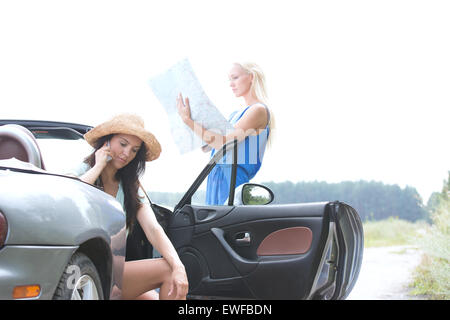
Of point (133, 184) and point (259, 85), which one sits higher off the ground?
point (259, 85)

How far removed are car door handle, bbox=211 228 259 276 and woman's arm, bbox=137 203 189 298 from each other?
49cm

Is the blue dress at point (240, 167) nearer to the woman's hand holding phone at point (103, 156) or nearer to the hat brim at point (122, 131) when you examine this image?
the hat brim at point (122, 131)

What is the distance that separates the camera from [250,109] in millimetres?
3656

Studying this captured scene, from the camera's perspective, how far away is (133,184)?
130 inches

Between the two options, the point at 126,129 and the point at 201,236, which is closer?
the point at 126,129

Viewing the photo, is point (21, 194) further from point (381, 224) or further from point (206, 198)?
point (381, 224)

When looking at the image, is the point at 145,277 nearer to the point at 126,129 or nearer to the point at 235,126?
the point at 126,129

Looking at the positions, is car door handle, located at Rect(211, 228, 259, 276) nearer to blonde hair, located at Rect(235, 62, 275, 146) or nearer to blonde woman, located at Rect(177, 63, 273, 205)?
blonde woman, located at Rect(177, 63, 273, 205)

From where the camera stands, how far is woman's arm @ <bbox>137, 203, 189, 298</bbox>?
2982 millimetres

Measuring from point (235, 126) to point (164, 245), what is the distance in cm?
95

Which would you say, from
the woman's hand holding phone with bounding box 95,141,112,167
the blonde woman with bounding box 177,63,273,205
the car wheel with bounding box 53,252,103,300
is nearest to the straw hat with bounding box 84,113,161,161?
the woman's hand holding phone with bounding box 95,141,112,167

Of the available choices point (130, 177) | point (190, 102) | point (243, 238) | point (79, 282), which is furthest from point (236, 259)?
point (79, 282)

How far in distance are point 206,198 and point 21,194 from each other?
177 cm
